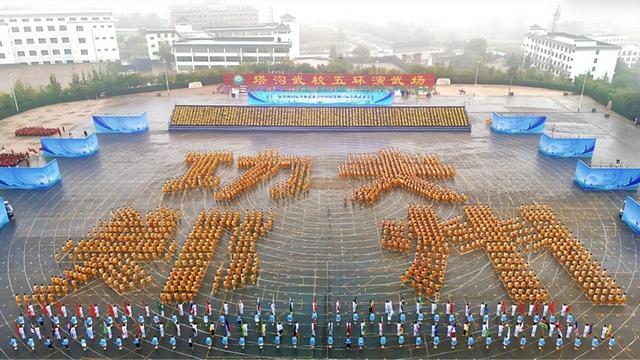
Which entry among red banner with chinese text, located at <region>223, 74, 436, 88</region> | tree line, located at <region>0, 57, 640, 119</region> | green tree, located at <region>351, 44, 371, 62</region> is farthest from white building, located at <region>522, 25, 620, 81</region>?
red banner with chinese text, located at <region>223, 74, 436, 88</region>

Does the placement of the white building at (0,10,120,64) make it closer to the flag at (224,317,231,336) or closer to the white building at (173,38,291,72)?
the white building at (173,38,291,72)

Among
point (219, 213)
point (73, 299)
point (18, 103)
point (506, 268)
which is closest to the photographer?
point (73, 299)

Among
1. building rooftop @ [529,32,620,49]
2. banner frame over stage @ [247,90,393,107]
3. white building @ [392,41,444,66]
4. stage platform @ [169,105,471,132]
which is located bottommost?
white building @ [392,41,444,66]

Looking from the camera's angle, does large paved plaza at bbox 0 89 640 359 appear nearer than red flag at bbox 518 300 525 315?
Yes

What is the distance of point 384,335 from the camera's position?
14.8 m

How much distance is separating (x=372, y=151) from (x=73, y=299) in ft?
60.5

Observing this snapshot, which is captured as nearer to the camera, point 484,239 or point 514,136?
point 484,239

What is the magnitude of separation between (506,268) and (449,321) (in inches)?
155

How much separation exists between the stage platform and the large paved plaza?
90 centimetres

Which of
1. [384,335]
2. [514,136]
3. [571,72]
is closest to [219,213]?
[384,335]

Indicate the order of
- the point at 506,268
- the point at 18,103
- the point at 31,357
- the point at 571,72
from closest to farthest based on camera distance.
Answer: the point at 31,357
the point at 506,268
the point at 18,103
the point at 571,72

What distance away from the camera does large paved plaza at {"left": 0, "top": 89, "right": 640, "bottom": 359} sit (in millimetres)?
14789

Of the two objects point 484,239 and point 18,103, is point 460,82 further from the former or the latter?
point 18,103

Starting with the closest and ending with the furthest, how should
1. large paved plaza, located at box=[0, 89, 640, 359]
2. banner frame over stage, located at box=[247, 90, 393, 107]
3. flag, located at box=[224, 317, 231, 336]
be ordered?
1. flag, located at box=[224, 317, 231, 336]
2. large paved plaza, located at box=[0, 89, 640, 359]
3. banner frame over stage, located at box=[247, 90, 393, 107]
